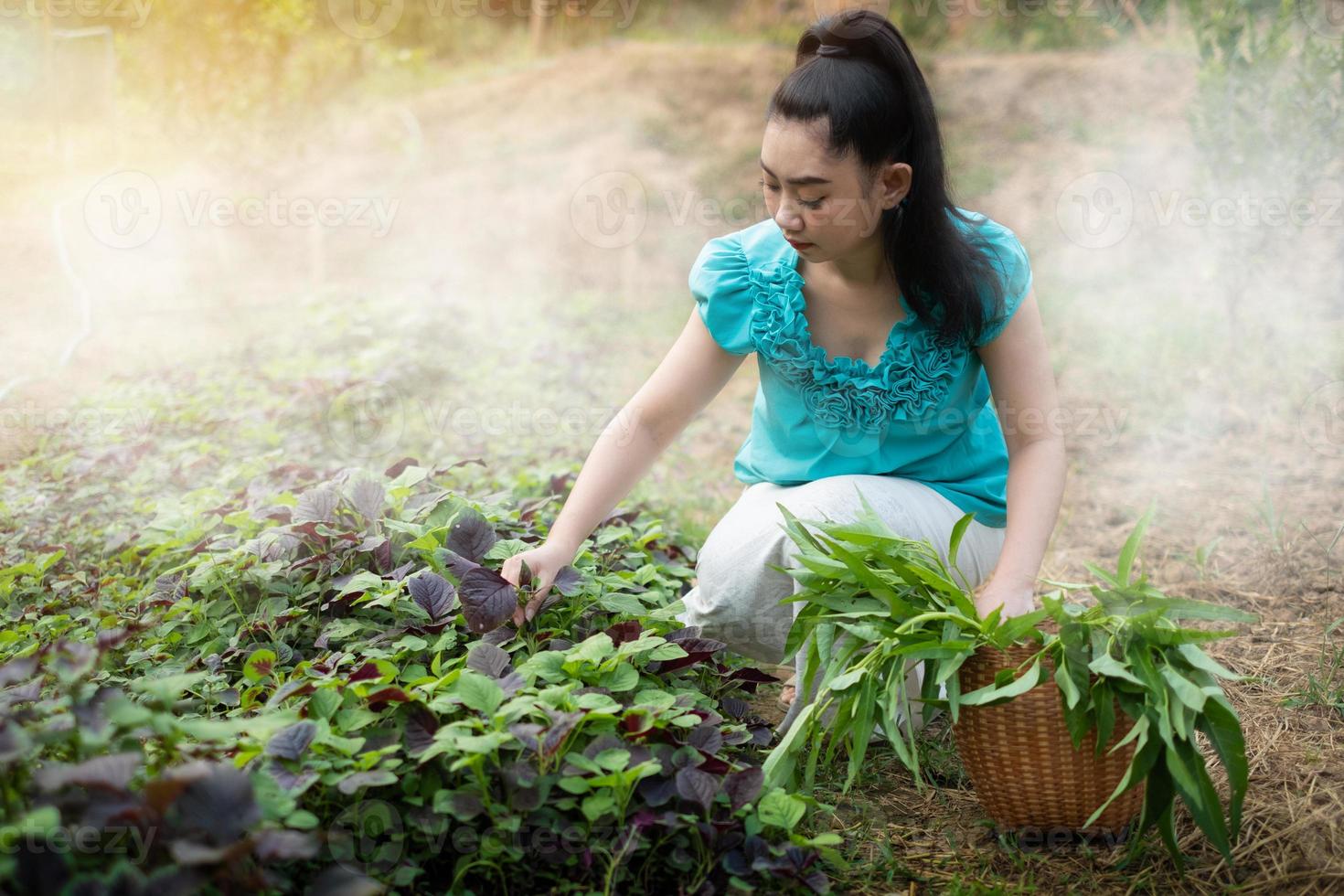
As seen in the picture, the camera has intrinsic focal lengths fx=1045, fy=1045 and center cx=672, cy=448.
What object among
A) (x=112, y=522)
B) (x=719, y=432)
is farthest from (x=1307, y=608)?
(x=112, y=522)

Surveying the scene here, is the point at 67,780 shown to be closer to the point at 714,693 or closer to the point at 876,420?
the point at 714,693

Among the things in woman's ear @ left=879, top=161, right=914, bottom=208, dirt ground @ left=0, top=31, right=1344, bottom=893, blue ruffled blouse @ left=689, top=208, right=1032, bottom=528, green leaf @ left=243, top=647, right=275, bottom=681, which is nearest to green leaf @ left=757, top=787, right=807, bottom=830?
dirt ground @ left=0, top=31, right=1344, bottom=893

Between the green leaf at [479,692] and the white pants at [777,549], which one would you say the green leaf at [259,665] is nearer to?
the green leaf at [479,692]

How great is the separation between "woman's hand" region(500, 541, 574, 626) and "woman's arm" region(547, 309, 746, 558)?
0.07ft

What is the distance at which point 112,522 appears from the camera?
281cm

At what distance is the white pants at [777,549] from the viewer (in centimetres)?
199

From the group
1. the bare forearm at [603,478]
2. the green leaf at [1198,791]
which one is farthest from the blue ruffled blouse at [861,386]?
the green leaf at [1198,791]

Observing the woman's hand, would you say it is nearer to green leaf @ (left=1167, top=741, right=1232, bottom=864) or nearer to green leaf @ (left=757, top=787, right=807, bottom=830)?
green leaf @ (left=757, top=787, right=807, bottom=830)

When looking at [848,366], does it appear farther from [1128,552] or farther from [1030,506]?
[1128,552]

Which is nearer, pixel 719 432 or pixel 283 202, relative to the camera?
pixel 719 432

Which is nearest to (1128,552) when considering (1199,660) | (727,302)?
(1199,660)

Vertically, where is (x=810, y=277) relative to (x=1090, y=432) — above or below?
above

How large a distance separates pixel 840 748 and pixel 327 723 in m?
1.04

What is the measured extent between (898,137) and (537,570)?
1037 mm
